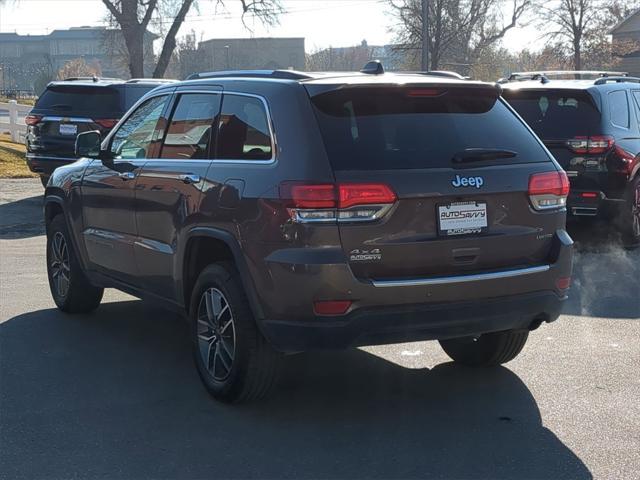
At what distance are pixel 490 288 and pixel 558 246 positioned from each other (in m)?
0.56

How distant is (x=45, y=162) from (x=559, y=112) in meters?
8.28

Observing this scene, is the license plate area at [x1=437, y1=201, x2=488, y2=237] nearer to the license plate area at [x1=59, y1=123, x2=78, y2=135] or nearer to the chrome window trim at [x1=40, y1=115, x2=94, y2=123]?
the chrome window trim at [x1=40, y1=115, x2=94, y2=123]

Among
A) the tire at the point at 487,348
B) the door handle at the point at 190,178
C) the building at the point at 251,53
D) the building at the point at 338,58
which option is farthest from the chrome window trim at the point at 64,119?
the building at the point at 338,58

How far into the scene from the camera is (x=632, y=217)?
1010cm

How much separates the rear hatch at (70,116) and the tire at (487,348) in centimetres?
951

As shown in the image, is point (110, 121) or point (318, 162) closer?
point (318, 162)

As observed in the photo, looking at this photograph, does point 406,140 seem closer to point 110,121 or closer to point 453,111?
point 453,111

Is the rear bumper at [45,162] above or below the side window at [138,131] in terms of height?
below

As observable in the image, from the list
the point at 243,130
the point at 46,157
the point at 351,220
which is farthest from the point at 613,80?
the point at 46,157

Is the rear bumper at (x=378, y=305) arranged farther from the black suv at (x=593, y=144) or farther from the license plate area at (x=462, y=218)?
the black suv at (x=593, y=144)

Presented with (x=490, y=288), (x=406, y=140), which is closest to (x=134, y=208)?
(x=406, y=140)

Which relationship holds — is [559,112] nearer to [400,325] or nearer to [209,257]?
[209,257]

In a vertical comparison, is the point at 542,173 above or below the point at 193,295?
above

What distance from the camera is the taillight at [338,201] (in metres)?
4.44
